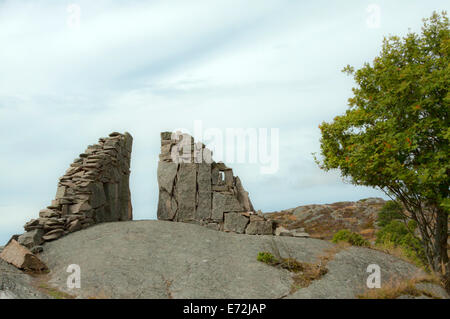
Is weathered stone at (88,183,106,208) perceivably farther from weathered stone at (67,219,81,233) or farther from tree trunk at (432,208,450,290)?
tree trunk at (432,208,450,290)

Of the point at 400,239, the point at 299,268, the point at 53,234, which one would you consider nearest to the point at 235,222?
the point at 299,268

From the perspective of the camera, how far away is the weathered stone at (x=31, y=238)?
15008 mm

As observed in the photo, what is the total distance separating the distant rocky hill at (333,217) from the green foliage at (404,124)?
22.8 metres

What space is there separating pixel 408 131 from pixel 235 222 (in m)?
8.07

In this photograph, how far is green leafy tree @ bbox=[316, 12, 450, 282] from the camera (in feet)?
48.7

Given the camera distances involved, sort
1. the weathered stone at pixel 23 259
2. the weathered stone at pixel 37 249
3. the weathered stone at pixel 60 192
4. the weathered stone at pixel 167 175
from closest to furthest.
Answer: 1. the weathered stone at pixel 23 259
2. the weathered stone at pixel 37 249
3. the weathered stone at pixel 60 192
4. the weathered stone at pixel 167 175

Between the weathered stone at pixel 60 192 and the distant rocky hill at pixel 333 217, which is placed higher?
the weathered stone at pixel 60 192

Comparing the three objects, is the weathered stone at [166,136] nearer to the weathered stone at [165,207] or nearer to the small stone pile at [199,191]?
the small stone pile at [199,191]

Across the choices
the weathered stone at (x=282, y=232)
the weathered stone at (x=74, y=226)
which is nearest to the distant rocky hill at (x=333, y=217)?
the weathered stone at (x=282, y=232)

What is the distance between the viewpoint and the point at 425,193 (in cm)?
1448
